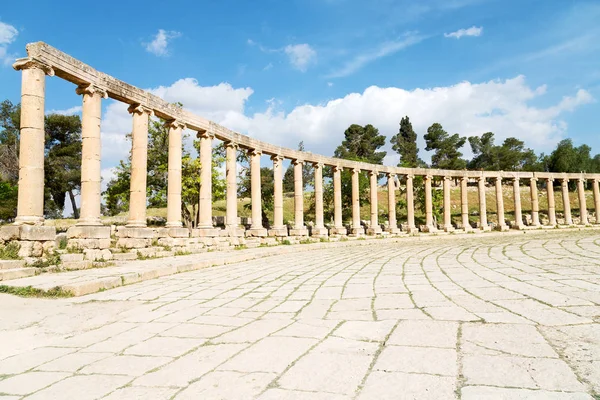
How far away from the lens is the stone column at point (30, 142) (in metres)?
10.4

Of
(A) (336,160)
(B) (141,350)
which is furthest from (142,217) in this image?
(A) (336,160)

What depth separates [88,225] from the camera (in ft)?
39.4

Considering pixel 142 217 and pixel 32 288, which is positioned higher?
pixel 142 217

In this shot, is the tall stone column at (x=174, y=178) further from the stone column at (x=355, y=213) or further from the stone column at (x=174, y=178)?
the stone column at (x=355, y=213)

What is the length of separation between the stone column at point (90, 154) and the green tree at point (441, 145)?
6729 cm

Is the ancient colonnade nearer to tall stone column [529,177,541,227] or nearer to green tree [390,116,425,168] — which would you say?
tall stone column [529,177,541,227]

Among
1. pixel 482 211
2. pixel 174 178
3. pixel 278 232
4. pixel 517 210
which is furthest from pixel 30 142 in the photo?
pixel 517 210

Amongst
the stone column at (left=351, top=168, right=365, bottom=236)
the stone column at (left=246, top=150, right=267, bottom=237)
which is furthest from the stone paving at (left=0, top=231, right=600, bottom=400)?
the stone column at (left=351, top=168, right=365, bottom=236)

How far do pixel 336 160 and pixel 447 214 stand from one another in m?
11.3

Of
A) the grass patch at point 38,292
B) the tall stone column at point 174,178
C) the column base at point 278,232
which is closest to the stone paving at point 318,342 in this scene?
the grass patch at point 38,292

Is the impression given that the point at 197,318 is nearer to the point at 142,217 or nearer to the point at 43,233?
the point at 43,233

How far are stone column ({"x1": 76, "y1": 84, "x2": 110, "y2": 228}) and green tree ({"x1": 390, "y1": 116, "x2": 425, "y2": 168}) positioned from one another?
69403 millimetres

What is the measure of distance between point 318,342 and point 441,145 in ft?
255

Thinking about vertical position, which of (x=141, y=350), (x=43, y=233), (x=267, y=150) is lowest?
(x=141, y=350)
